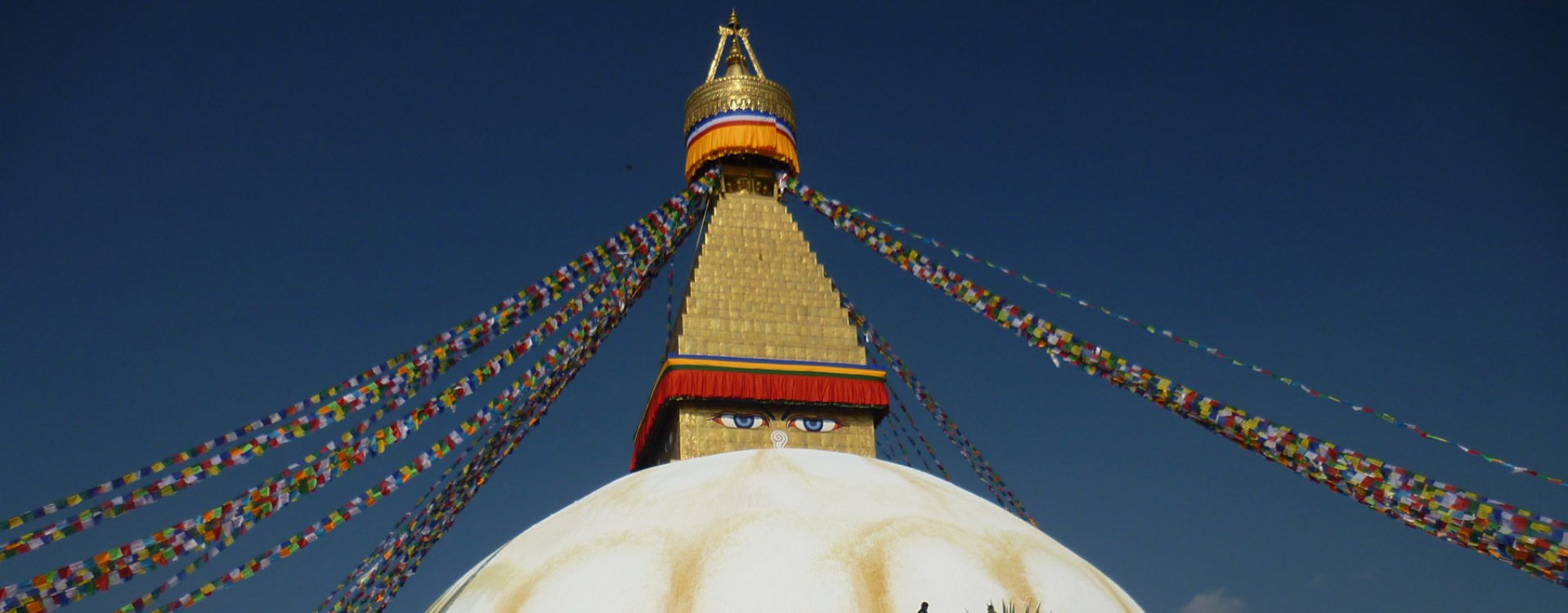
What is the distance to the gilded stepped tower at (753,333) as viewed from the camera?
13664 mm

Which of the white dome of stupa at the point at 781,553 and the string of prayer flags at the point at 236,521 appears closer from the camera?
the white dome of stupa at the point at 781,553

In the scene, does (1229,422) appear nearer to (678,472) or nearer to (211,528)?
(678,472)

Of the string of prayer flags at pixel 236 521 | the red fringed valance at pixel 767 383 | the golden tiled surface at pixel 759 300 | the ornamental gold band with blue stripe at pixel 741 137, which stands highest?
the ornamental gold band with blue stripe at pixel 741 137

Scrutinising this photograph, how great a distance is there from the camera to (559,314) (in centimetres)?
1254

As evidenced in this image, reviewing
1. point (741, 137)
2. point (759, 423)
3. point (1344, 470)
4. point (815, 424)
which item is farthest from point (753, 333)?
point (1344, 470)

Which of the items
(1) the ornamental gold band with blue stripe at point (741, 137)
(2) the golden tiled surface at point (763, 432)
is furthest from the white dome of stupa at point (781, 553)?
(1) the ornamental gold band with blue stripe at point (741, 137)

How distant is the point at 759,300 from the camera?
582 inches

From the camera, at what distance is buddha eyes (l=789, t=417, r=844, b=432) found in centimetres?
1379

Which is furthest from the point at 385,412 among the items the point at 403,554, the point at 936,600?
the point at 936,600

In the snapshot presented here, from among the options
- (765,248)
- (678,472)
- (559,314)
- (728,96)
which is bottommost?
(678,472)

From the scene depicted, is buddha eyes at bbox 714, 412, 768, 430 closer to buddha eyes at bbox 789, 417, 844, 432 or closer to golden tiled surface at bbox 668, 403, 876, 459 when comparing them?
golden tiled surface at bbox 668, 403, 876, 459

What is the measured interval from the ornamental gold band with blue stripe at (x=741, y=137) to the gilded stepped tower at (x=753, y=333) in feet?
0.06

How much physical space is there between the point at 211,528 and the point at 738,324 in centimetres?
743

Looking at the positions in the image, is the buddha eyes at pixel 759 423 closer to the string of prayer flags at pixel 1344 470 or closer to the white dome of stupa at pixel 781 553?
the string of prayer flags at pixel 1344 470
